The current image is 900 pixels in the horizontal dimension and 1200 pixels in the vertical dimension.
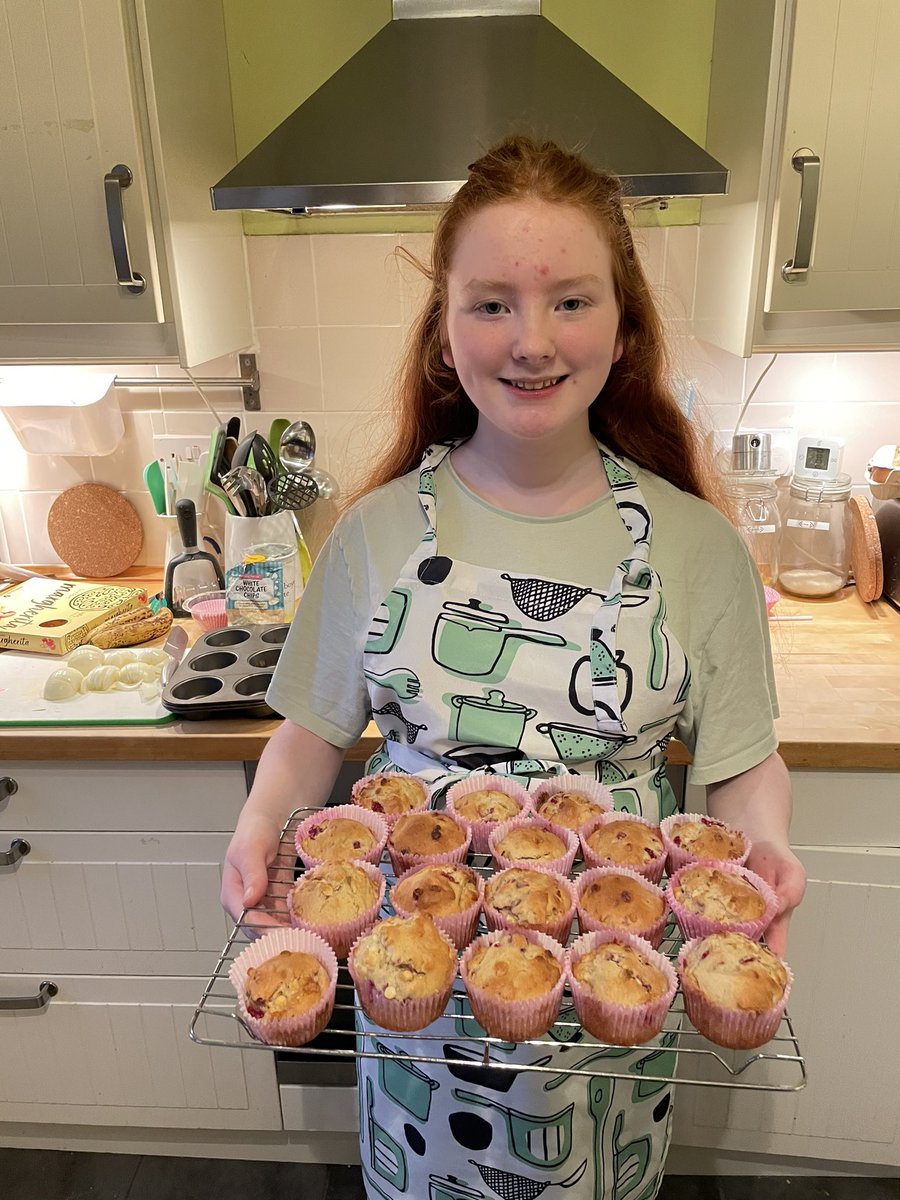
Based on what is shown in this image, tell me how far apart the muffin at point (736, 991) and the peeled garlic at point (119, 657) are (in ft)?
3.95

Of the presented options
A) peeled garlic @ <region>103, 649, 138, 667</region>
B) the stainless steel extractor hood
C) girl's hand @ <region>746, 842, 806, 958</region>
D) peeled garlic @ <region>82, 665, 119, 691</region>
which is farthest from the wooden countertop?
the stainless steel extractor hood

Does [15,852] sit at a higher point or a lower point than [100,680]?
lower

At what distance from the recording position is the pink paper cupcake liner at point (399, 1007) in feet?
3.15

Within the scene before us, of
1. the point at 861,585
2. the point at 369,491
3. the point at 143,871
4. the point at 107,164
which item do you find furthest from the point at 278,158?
the point at 861,585

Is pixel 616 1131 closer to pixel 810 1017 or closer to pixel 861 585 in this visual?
pixel 810 1017

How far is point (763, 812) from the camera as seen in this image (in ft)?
3.95

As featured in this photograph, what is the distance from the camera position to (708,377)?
Answer: 2.05 metres

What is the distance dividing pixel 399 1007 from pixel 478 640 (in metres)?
0.44

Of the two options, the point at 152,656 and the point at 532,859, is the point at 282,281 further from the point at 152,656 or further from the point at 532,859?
the point at 532,859

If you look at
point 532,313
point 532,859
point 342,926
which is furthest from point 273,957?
point 532,313

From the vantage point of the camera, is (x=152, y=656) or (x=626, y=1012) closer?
(x=626, y=1012)

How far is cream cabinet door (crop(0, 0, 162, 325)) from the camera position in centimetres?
150

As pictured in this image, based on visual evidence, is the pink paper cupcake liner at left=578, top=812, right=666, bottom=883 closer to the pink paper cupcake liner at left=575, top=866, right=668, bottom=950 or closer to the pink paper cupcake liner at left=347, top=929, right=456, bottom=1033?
the pink paper cupcake liner at left=575, top=866, right=668, bottom=950

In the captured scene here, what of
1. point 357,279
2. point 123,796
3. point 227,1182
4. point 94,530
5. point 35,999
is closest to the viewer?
point 123,796
